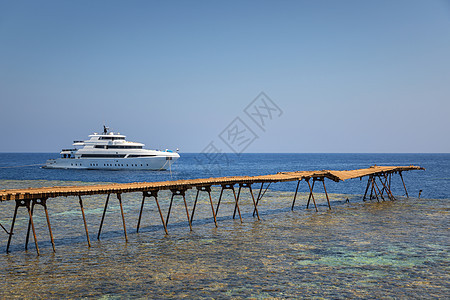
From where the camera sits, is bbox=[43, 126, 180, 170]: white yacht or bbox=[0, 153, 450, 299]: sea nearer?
bbox=[0, 153, 450, 299]: sea

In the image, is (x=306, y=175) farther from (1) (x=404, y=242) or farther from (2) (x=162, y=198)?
(2) (x=162, y=198)

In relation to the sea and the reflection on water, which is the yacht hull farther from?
the reflection on water

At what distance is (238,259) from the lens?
46.4 feet

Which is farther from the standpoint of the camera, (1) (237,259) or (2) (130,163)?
(2) (130,163)

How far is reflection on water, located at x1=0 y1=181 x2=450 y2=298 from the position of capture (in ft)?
35.8

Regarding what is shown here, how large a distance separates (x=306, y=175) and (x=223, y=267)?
595 inches

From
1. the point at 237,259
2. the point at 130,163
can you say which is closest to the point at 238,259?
the point at 237,259

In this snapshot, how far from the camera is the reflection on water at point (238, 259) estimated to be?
10898 mm

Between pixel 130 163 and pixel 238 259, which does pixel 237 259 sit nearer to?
pixel 238 259

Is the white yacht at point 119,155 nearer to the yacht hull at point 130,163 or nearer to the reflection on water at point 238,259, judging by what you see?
the yacht hull at point 130,163

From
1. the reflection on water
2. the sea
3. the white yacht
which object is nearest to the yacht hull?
the white yacht

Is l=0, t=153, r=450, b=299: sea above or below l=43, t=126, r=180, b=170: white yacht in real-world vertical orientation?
below

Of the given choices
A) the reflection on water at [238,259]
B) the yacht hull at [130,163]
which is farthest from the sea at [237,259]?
the yacht hull at [130,163]

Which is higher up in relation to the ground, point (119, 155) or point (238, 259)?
point (119, 155)
